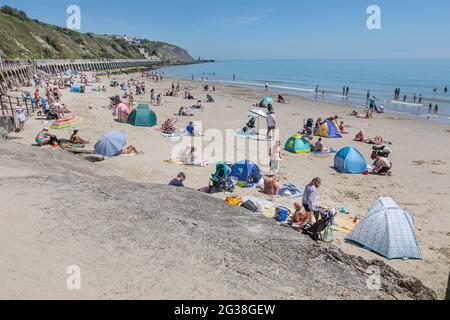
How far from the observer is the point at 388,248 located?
7.33 metres

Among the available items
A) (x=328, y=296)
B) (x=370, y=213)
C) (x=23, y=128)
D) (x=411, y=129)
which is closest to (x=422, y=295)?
(x=328, y=296)

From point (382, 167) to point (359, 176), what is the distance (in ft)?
3.24

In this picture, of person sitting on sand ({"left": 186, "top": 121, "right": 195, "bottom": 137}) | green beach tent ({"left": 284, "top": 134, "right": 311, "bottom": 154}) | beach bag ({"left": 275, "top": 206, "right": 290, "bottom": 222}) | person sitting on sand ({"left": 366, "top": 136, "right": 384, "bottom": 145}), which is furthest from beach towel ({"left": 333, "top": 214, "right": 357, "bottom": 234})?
person sitting on sand ({"left": 186, "top": 121, "right": 195, "bottom": 137})

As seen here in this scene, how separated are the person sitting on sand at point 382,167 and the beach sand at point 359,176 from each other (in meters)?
0.34

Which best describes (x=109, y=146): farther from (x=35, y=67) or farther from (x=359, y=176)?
(x=35, y=67)

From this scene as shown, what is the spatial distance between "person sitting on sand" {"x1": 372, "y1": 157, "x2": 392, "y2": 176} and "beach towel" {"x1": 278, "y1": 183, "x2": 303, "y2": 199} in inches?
160

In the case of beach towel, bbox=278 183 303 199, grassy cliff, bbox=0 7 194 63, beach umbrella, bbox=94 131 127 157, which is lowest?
beach towel, bbox=278 183 303 199

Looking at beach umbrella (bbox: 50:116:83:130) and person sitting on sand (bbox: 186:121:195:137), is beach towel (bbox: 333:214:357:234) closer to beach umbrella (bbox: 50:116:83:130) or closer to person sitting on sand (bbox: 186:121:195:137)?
person sitting on sand (bbox: 186:121:195:137)

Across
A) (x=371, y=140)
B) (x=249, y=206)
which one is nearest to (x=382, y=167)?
(x=371, y=140)

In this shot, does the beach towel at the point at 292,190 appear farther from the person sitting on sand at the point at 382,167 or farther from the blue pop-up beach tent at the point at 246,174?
the person sitting on sand at the point at 382,167

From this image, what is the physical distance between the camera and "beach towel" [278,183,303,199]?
1080cm

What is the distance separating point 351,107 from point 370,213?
28224mm

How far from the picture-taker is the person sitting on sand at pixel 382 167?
517 inches

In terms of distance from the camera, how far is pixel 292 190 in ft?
36.1
